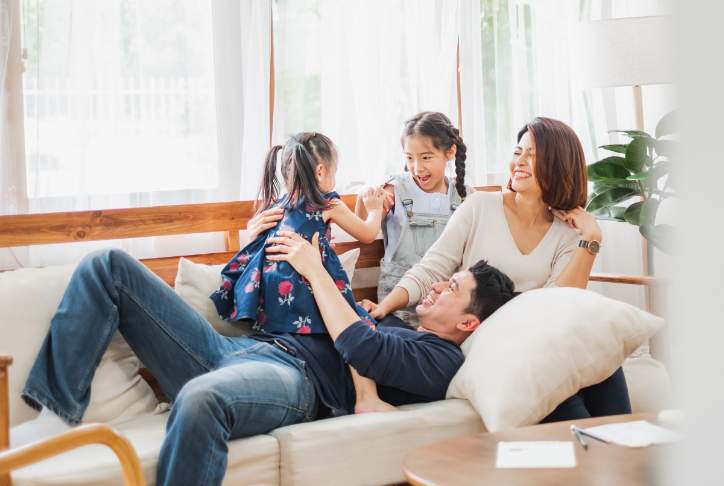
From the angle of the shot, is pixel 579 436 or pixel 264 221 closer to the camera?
pixel 579 436

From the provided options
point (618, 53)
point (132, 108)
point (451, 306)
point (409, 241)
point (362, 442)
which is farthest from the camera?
point (618, 53)

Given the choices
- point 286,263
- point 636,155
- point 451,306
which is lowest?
point 451,306

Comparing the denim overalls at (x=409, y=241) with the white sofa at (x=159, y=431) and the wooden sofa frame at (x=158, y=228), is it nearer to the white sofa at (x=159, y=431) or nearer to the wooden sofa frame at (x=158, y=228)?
the wooden sofa frame at (x=158, y=228)

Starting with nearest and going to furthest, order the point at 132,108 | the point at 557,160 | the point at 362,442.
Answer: the point at 362,442
the point at 557,160
the point at 132,108

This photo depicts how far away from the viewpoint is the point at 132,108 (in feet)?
7.01

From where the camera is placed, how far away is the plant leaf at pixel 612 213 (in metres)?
2.53

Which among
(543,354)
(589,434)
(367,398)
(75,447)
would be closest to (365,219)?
(367,398)

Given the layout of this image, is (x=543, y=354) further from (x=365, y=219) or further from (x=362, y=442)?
(x=365, y=219)

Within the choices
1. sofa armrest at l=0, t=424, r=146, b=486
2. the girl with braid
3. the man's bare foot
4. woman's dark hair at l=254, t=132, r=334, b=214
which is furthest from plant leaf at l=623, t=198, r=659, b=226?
sofa armrest at l=0, t=424, r=146, b=486

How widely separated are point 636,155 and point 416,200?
0.90 m

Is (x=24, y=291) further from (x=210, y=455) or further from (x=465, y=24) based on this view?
(x=465, y=24)

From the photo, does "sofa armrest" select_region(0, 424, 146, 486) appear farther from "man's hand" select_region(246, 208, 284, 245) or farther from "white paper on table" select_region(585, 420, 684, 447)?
"man's hand" select_region(246, 208, 284, 245)

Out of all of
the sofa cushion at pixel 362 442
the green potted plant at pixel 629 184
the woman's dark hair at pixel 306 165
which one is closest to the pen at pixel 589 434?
the sofa cushion at pixel 362 442

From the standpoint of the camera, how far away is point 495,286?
70.7 inches
